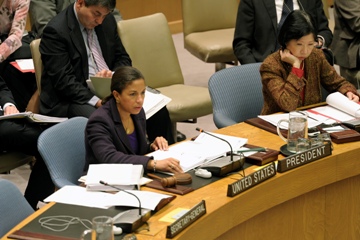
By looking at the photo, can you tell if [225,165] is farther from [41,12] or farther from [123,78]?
[41,12]

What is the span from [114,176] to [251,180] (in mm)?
565

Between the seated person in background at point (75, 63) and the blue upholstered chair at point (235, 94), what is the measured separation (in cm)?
56

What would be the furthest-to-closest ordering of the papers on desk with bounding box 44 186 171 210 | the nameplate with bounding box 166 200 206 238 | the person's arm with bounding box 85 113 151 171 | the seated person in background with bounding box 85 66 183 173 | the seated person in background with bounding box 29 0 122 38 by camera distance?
the seated person in background with bounding box 29 0 122 38
the seated person in background with bounding box 85 66 183 173
the person's arm with bounding box 85 113 151 171
the papers on desk with bounding box 44 186 171 210
the nameplate with bounding box 166 200 206 238

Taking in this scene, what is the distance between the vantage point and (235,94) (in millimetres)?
4715

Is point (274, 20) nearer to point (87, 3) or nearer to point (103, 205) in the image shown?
point (87, 3)

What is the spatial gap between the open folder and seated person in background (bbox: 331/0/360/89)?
1.42m

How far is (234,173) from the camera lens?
3463 mm

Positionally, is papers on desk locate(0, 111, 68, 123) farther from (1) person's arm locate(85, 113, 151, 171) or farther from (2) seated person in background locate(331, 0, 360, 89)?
(2) seated person in background locate(331, 0, 360, 89)

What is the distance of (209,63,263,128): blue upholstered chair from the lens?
183 inches

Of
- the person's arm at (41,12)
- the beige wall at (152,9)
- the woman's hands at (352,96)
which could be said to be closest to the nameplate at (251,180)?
the woman's hands at (352,96)

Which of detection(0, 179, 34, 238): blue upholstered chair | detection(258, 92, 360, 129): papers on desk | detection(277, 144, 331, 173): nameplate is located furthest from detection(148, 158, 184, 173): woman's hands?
detection(258, 92, 360, 129): papers on desk

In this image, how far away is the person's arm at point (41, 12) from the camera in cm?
584

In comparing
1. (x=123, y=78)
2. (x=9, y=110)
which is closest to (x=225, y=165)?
(x=123, y=78)

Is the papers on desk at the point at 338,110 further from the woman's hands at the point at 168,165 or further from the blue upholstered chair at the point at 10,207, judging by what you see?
the blue upholstered chair at the point at 10,207
